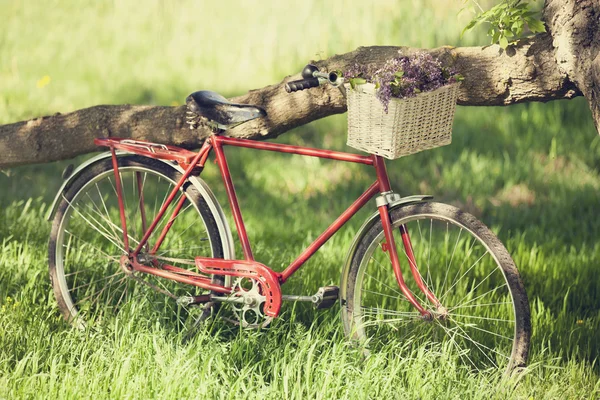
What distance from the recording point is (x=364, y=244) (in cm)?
358

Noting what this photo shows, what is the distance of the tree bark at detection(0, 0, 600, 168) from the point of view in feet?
11.1

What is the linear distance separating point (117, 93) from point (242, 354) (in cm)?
465

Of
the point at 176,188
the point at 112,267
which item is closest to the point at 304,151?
the point at 176,188

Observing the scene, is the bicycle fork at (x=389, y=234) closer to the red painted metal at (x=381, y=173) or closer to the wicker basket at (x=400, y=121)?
the red painted metal at (x=381, y=173)

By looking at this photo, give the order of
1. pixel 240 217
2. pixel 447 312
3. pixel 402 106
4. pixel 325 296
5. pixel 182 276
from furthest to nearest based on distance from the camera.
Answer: pixel 182 276
pixel 240 217
pixel 325 296
pixel 447 312
pixel 402 106

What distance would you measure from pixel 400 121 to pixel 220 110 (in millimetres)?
873

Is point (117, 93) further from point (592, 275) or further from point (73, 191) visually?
point (592, 275)

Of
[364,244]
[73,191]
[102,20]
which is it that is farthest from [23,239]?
[102,20]

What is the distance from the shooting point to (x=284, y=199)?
6.20 meters

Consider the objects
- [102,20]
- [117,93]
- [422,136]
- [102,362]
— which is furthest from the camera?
[102,20]

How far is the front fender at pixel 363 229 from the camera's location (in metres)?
3.42

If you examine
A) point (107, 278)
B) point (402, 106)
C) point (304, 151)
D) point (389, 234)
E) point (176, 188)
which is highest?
point (402, 106)

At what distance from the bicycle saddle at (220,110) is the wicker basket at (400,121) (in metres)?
0.49

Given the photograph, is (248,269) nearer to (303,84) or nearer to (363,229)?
(363,229)
